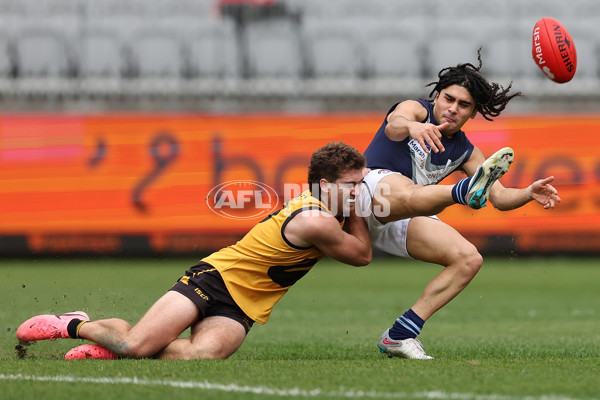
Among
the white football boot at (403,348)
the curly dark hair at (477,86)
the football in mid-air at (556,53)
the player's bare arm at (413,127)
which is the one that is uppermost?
the football in mid-air at (556,53)

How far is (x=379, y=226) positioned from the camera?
6.46 metres

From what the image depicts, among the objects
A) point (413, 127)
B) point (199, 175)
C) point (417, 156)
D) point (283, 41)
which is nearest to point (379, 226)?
point (417, 156)

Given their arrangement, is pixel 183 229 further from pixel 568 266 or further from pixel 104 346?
pixel 104 346

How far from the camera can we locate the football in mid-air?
22.3 feet

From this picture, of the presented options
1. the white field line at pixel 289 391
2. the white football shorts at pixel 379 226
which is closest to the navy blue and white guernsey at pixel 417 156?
the white football shorts at pixel 379 226

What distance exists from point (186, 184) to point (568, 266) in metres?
7.12

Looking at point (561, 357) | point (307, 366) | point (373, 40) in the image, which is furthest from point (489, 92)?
point (373, 40)

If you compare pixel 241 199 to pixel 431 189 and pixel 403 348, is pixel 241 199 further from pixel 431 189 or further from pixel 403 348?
pixel 431 189

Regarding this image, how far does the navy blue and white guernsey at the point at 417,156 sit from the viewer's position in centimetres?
666

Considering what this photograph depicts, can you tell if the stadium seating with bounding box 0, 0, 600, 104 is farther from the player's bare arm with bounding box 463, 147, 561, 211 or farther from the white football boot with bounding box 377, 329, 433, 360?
the white football boot with bounding box 377, 329, 433, 360

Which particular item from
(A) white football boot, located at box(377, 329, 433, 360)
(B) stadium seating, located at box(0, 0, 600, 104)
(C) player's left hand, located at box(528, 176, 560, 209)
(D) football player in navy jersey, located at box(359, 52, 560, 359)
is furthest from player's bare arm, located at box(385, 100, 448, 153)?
(B) stadium seating, located at box(0, 0, 600, 104)

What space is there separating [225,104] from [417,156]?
10.7 meters

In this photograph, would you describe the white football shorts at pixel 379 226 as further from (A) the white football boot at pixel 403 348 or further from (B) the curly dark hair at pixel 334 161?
(A) the white football boot at pixel 403 348

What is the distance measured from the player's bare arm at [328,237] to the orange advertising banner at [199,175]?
29.3 feet
